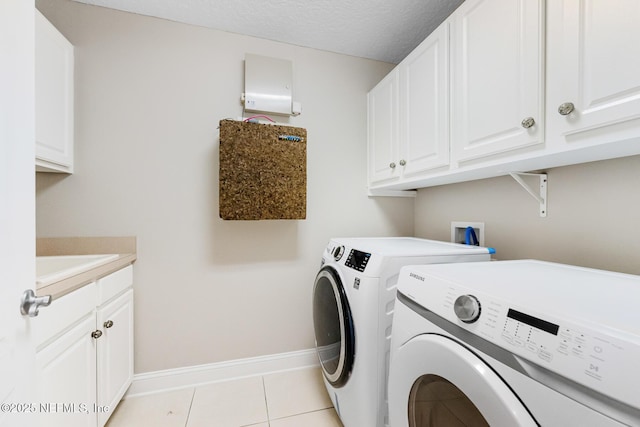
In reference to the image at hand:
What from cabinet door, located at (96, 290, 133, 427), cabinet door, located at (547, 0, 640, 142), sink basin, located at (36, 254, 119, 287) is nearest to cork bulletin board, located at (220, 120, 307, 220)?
sink basin, located at (36, 254, 119, 287)

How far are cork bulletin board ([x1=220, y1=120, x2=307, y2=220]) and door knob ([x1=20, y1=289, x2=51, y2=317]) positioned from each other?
37.8 inches

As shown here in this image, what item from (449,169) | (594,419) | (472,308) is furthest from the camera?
(449,169)

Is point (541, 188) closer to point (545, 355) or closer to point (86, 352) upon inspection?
point (545, 355)

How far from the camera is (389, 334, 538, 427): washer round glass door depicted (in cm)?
Result: 52

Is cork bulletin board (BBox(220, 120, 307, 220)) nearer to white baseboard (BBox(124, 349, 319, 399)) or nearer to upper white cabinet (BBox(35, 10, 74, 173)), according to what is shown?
upper white cabinet (BBox(35, 10, 74, 173))

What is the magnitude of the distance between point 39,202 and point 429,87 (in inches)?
91.7

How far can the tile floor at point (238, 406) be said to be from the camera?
144 centimetres

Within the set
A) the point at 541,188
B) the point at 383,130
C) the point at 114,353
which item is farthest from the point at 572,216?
the point at 114,353

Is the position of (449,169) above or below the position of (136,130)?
below

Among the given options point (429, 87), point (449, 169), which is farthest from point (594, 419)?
point (429, 87)

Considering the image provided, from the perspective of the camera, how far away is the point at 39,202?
153 cm

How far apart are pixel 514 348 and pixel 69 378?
153cm

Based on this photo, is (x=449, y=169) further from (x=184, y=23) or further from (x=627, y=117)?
(x=184, y=23)

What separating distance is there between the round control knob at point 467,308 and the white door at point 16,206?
1.07 meters
